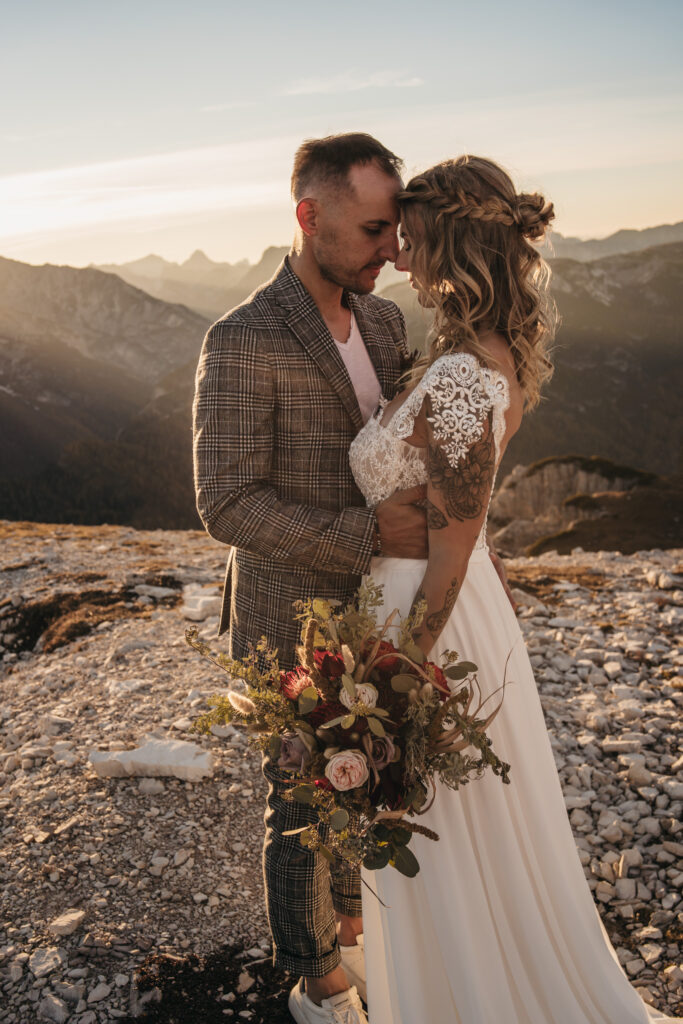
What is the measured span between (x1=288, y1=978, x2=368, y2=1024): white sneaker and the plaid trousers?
136 millimetres

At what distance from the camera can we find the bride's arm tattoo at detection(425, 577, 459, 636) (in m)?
2.46

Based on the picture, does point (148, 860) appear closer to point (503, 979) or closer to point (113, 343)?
point (503, 979)

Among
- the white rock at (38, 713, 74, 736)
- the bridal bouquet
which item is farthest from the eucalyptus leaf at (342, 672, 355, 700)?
the white rock at (38, 713, 74, 736)

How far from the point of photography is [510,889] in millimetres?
2654

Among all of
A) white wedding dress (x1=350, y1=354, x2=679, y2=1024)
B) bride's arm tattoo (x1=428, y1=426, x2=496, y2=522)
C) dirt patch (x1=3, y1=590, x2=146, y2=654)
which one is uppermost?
bride's arm tattoo (x1=428, y1=426, x2=496, y2=522)

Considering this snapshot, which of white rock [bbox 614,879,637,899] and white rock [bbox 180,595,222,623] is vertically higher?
white rock [bbox 180,595,222,623]

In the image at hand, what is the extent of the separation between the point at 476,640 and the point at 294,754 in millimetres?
922

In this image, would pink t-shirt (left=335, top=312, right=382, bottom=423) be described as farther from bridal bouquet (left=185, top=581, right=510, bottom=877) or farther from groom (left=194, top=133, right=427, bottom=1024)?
bridal bouquet (left=185, top=581, right=510, bottom=877)

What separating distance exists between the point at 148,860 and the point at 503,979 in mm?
2295

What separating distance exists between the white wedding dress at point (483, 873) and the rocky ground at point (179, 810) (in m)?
0.93

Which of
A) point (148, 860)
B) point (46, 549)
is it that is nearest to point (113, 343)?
point (46, 549)

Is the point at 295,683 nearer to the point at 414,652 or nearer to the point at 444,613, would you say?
the point at 414,652

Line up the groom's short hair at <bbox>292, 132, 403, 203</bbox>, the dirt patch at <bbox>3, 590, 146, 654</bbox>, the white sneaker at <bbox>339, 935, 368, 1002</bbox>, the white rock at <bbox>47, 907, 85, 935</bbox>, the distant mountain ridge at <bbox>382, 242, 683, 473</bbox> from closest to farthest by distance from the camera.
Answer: the groom's short hair at <bbox>292, 132, 403, 203</bbox>, the white sneaker at <bbox>339, 935, 368, 1002</bbox>, the white rock at <bbox>47, 907, 85, 935</bbox>, the dirt patch at <bbox>3, 590, 146, 654</bbox>, the distant mountain ridge at <bbox>382, 242, 683, 473</bbox>

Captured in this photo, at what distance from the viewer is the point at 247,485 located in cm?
274
